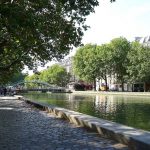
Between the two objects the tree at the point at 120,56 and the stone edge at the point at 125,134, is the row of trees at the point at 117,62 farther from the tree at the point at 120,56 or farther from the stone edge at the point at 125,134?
the stone edge at the point at 125,134

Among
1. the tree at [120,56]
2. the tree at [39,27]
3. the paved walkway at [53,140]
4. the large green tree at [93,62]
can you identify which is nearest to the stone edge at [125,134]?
the paved walkway at [53,140]

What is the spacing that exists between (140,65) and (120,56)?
62.8 ft

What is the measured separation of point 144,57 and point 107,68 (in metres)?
21.7

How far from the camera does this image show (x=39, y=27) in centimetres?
1903

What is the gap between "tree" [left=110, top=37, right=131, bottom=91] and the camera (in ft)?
384

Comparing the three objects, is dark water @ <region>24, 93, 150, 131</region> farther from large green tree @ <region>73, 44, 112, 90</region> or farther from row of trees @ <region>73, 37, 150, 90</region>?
large green tree @ <region>73, 44, 112, 90</region>

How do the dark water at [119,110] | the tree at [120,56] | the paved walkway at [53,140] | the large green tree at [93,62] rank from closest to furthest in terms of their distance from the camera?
1. the paved walkway at [53,140]
2. the dark water at [119,110]
3. the tree at [120,56]
4. the large green tree at [93,62]

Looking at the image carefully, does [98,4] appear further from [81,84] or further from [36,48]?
[81,84]

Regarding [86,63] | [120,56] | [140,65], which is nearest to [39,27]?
[140,65]

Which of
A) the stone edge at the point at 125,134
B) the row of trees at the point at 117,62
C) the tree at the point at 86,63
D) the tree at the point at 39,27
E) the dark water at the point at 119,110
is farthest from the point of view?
the tree at the point at 86,63

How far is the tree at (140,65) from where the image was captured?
97.2 meters

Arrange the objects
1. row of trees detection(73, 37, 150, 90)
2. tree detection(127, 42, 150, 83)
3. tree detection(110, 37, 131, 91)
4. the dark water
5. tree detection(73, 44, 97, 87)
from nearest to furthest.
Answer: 1. the dark water
2. tree detection(127, 42, 150, 83)
3. row of trees detection(73, 37, 150, 90)
4. tree detection(110, 37, 131, 91)
5. tree detection(73, 44, 97, 87)

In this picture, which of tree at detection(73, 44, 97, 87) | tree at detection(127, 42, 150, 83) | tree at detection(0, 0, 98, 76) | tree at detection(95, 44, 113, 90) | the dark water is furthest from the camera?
tree at detection(73, 44, 97, 87)

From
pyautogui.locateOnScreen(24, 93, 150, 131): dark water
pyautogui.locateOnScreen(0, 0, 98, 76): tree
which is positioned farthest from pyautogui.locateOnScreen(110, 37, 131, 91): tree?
pyautogui.locateOnScreen(0, 0, 98, 76): tree
